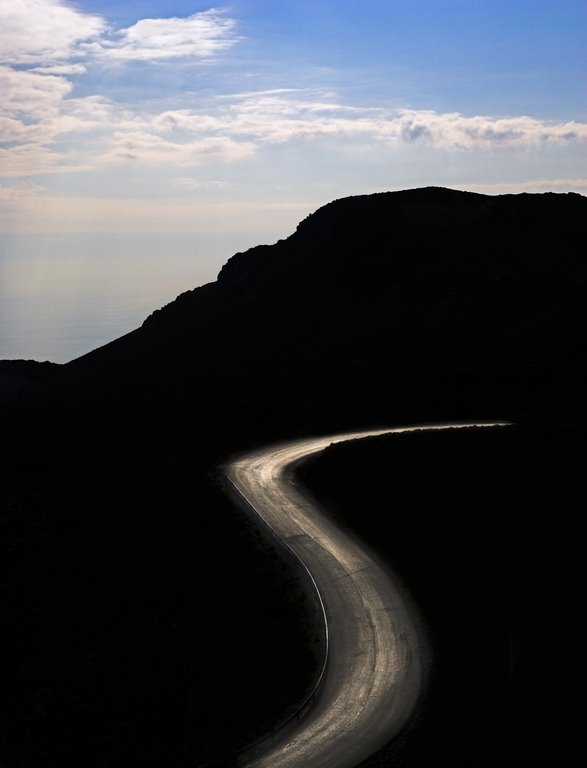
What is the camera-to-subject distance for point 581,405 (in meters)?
57.7

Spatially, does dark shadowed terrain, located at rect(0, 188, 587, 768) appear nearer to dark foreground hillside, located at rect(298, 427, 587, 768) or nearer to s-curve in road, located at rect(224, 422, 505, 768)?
dark foreground hillside, located at rect(298, 427, 587, 768)

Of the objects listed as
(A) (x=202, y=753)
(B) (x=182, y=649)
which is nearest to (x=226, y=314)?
(B) (x=182, y=649)

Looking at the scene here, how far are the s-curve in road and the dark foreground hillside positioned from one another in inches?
33.6

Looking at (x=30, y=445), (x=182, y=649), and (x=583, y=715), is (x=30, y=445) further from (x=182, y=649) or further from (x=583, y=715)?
(x=583, y=715)

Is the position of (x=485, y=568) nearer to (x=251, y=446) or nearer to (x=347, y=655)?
(x=347, y=655)

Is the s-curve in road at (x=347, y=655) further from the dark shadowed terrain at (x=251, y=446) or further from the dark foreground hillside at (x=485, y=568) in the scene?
the dark shadowed terrain at (x=251, y=446)

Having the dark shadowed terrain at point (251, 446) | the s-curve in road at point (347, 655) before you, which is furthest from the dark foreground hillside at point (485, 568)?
the s-curve in road at point (347, 655)

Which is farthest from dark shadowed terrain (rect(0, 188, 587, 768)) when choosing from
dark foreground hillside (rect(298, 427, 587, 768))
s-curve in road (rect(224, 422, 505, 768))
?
s-curve in road (rect(224, 422, 505, 768))

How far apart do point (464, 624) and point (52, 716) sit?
1562 cm

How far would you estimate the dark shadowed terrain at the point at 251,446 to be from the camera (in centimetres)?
2859

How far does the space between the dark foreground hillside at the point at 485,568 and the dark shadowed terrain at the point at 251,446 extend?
169 mm

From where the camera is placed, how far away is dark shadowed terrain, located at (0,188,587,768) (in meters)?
28.6

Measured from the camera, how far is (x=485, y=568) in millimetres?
34938

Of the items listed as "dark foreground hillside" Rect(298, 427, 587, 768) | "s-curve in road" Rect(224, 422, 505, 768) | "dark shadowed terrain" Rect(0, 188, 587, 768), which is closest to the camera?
"dark foreground hillside" Rect(298, 427, 587, 768)
